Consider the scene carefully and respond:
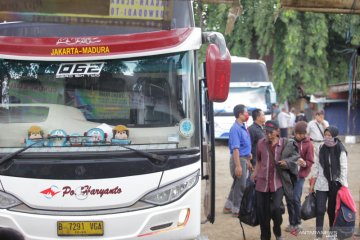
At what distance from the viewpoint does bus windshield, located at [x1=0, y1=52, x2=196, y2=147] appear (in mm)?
5320

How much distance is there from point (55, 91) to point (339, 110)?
73.3ft

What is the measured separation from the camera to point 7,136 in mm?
5285

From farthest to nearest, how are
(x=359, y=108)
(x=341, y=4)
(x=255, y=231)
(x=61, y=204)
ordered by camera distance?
1. (x=359, y=108)
2. (x=255, y=231)
3. (x=341, y=4)
4. (x=61, y=204)

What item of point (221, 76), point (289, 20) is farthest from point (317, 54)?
point (221, 76)

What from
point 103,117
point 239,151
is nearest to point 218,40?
point 103,117

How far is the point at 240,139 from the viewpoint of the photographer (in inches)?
321

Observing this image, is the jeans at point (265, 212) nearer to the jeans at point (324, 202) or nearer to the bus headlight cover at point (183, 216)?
the jeans at point (324, 202)

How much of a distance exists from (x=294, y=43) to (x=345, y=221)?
63.2ft

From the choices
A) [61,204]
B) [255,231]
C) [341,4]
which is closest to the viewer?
[61,204]

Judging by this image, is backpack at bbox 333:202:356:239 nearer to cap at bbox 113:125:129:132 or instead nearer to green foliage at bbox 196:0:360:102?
cap at bbox 113:125:129:132

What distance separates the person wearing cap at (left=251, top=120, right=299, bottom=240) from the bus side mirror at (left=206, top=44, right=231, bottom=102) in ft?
5.16

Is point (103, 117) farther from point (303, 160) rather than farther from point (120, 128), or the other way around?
point (303, 160)

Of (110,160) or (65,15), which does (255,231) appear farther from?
(65,15)

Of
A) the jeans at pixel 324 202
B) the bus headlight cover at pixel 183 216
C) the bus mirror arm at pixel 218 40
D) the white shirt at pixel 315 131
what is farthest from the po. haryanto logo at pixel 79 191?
the white shirt at pixel 315 131
